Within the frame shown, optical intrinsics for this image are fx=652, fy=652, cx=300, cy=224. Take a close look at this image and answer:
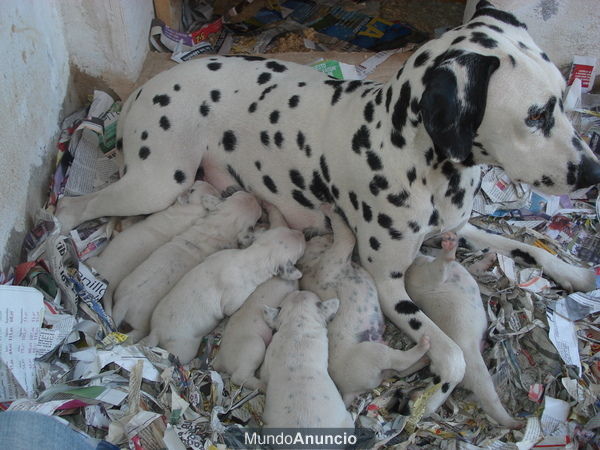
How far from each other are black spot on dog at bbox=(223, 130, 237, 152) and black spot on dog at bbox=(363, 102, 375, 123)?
733 mm

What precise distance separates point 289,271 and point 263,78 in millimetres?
951

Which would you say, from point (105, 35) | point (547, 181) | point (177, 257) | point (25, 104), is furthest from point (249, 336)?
point (105, 35)

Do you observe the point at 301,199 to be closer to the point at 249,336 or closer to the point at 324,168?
the point at 324,168

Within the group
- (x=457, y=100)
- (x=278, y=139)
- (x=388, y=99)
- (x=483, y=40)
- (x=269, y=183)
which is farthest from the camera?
(x=269, y=183)

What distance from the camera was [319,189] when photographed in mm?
3000

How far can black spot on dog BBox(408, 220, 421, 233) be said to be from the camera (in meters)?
2.70

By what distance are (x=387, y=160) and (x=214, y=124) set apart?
0.97 meters

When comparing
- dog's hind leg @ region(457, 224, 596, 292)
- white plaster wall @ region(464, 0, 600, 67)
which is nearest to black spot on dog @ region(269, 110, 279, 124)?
dog's hind leg @ region(457, 224, 596, 292)

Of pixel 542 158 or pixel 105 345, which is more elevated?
pixel 542 158

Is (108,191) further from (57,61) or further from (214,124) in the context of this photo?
(57,61)

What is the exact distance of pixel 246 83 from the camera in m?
3.16

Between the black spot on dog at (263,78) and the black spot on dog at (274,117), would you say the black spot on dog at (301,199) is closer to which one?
the black spot on dog at (274,117)

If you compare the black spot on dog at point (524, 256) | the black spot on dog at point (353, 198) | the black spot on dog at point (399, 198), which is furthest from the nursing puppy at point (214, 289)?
the black spot on dog at point (524, 256)

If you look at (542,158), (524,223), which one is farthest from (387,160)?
(524,223)
